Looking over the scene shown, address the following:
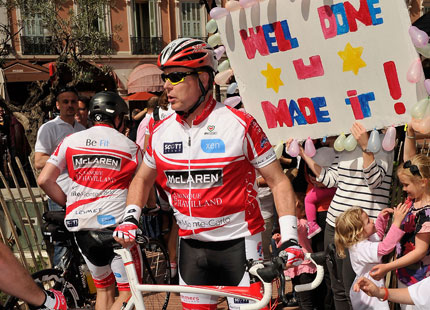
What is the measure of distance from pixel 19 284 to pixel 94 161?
1936mm

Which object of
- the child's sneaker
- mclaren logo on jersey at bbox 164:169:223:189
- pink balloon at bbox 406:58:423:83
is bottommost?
the child's sneaker

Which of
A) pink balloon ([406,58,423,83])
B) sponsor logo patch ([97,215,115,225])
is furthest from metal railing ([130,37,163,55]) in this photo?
pink balloon ([406,58,423,83])

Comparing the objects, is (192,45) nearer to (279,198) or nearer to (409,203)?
(279,198)

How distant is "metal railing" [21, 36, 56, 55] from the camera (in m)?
28.7

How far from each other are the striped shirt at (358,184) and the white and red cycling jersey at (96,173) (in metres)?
1.76

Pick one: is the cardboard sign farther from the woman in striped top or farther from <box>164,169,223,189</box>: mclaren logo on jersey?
<box>164,169,223,189</box>: mclaren logo on jersey

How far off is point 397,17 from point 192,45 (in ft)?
5.34

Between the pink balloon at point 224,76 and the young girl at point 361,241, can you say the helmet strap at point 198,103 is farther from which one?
the pink balloon at point 224,76

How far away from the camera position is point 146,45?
102 feet

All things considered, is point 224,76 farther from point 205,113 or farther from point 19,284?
point 19,284

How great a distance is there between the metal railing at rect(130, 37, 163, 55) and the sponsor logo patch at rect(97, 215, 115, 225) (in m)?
26.9

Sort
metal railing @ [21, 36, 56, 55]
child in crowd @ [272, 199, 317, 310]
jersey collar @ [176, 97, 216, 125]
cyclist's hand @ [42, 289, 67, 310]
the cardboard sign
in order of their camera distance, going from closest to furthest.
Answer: cyclist's hand @ [42, 289, 67, 310] < jersey collar @ [176, 97, 216, 125] < the cardboard sign < child in crowd @ [272, 199, 317, 310] < metal railing @ [21, 36, 56, 55]

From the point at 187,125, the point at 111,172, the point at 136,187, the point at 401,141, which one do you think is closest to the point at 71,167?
the point at 111,172

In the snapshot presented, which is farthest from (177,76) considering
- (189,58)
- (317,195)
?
(317,195)
